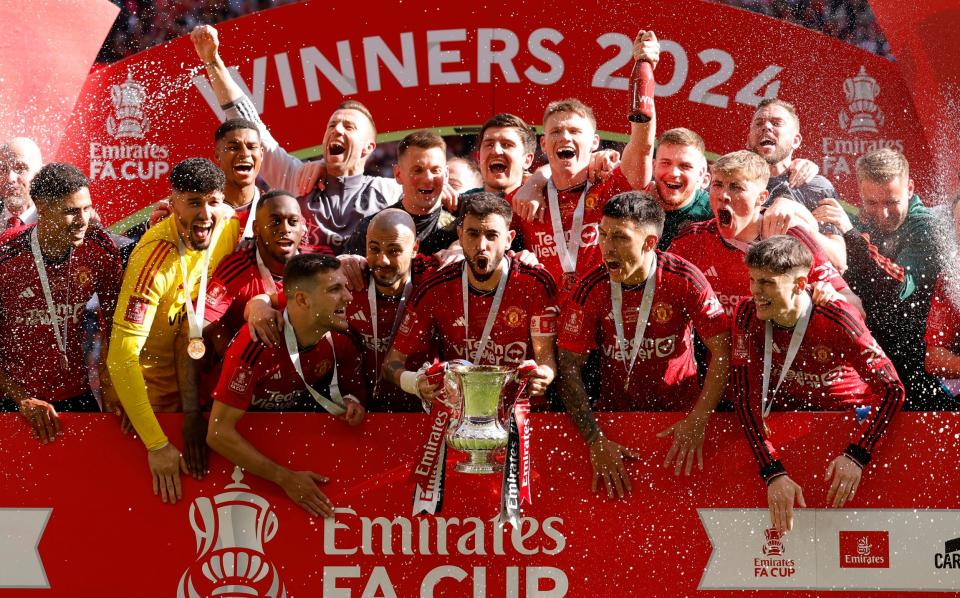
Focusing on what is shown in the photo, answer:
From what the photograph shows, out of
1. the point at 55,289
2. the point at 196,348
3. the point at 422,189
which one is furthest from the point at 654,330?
the point at 55,289

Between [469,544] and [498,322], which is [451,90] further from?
[469,544]

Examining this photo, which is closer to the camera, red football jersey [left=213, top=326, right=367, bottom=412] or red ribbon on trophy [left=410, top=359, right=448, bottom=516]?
red ribbon on trophy [left=410, top=359, right=448, bottom=516]

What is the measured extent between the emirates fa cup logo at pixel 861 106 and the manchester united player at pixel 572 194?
1.64m

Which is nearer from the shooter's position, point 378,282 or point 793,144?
point 378,282

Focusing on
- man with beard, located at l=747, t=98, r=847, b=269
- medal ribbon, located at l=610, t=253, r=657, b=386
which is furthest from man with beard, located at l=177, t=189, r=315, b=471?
man with beard, located at l=747, t=98, r=847, b=269

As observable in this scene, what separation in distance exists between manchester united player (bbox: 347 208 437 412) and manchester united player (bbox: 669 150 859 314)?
1.24m

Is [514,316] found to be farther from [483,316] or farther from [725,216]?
[725,216]

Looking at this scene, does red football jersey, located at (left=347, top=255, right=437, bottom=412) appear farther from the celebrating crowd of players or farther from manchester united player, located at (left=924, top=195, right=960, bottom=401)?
manchester united player, located at (left=924, top=195, right=960, bottom=401)

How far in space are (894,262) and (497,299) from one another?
2349 millimetres

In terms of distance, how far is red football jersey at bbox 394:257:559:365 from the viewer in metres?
4.64

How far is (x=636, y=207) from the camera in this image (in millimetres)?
4477

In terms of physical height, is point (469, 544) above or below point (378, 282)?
below

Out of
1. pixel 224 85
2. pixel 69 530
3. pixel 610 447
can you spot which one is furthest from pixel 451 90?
pixel 69 530

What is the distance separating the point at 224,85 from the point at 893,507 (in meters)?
4.05
